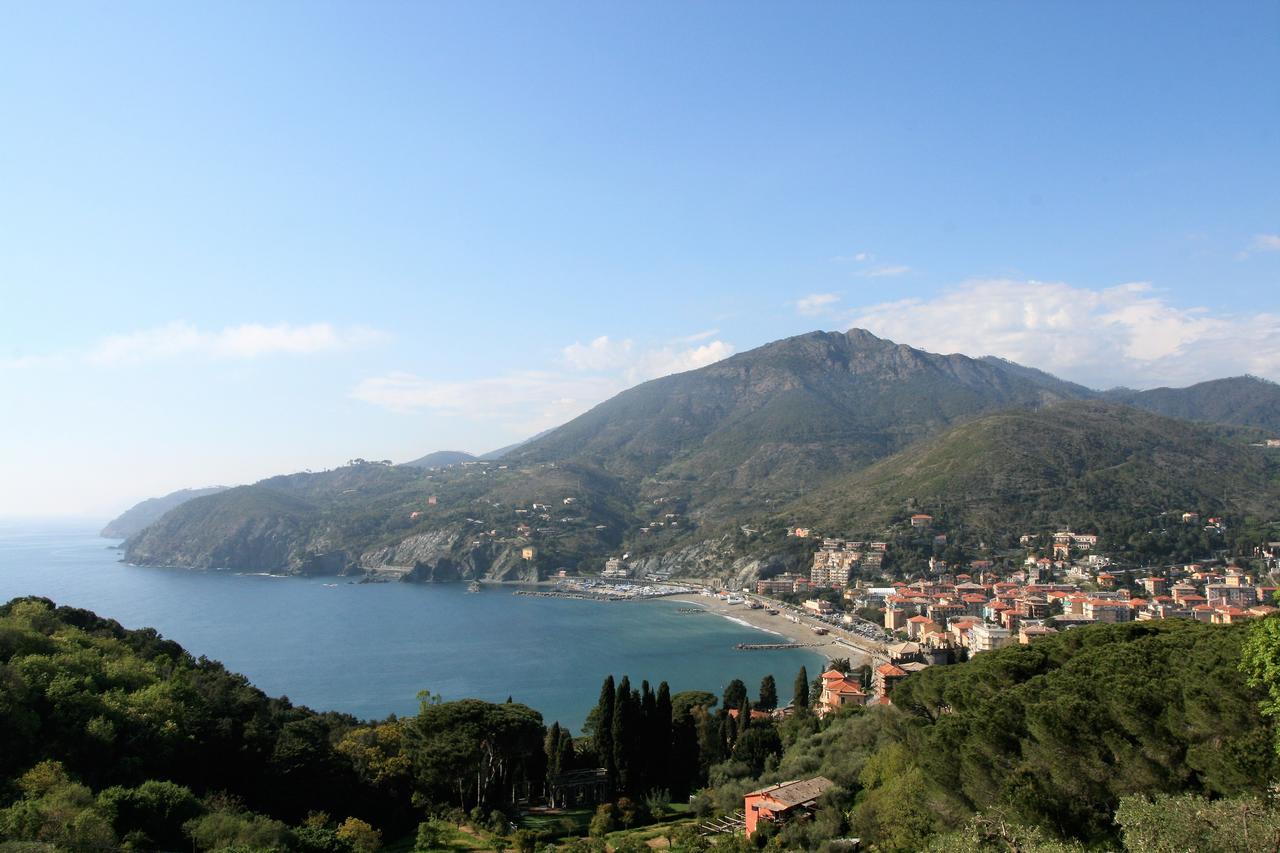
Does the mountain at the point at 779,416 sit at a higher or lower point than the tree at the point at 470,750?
higher

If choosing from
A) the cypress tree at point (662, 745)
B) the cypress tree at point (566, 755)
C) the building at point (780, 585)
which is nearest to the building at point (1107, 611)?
the building at point (780, 585)

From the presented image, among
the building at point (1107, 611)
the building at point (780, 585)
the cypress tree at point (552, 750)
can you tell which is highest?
the cypress tree at point (552, 750)

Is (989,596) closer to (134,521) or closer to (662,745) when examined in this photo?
(662,745)

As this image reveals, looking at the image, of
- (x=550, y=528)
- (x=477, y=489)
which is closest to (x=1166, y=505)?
(x=550, y=528)

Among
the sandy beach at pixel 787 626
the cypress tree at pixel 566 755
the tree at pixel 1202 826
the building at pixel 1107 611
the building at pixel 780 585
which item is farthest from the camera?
the building at pixel 780 585

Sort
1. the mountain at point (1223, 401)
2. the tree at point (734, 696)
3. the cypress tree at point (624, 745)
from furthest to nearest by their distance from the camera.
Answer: the mountain at point (1223, 401), the tree at point (734, 696), the cypress tree at point (624, 745)

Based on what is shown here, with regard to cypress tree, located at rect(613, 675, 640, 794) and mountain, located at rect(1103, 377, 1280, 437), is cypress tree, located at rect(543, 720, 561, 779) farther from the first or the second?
mountain, located at rect(1103, 377, 1280, 437)

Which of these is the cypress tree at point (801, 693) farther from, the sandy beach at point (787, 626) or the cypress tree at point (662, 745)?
the sandy beach at point (787, 626)
